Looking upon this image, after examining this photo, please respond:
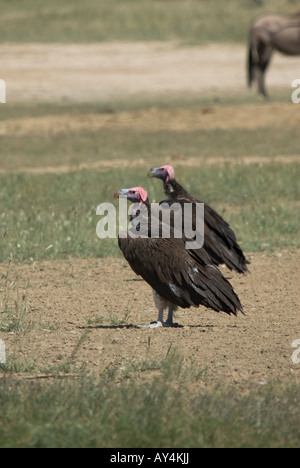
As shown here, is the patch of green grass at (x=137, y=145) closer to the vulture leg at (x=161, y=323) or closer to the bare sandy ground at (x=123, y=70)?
the bare sandy ground at (x=123, y=70)

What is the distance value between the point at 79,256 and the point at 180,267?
3.16m

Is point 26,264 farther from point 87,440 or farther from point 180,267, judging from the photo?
point 87,440

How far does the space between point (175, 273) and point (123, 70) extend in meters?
21.8

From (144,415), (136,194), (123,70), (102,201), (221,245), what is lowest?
(144,415)

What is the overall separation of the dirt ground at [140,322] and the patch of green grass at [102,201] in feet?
1.70

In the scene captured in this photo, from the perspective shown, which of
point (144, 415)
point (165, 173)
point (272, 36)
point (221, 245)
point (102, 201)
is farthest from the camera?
point (272, 36)

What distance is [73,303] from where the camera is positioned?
8.65 metres

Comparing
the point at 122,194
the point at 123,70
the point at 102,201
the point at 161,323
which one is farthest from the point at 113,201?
the point at 123,70

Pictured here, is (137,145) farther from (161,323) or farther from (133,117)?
(161,323)

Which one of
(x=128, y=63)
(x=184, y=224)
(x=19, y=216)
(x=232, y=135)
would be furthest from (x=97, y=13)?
(x=184, y=224)

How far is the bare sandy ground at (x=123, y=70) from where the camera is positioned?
26016 mm

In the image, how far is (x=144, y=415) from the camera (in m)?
5.40

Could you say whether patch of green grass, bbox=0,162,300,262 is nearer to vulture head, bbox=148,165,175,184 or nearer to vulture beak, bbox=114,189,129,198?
vulture head, bbox=148,165,175,184

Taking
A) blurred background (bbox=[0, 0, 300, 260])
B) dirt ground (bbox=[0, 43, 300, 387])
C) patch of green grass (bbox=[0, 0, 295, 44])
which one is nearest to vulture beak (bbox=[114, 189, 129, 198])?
dirt ground (bbox=[0, 43, 300, 387])
